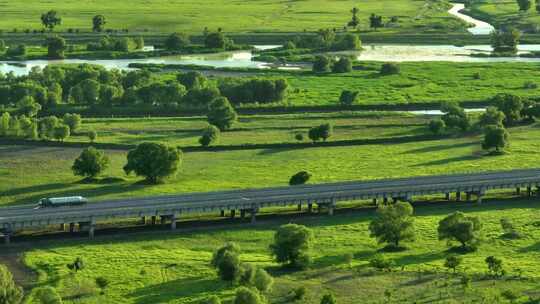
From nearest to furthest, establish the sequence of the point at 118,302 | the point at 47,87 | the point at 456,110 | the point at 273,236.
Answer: the point at 118,302 < the point at 273,236 < the point at 456,110 < the point at 47,87

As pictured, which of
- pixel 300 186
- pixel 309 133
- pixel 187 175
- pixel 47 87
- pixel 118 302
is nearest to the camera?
pixel 118 302

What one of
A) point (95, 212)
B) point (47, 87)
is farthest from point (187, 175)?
point (47, 87)

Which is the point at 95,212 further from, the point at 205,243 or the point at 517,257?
the point at 517,257

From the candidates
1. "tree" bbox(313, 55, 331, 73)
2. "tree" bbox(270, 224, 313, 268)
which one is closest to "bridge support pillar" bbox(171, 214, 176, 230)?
"tree" bbox(270, 224, 313, 268)

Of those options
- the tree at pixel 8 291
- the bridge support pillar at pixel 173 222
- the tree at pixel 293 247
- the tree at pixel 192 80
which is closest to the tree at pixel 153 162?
the bridge support pillar at pixel 173 222

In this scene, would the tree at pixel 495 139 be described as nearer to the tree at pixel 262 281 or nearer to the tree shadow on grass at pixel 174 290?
the tree shadow on grass at pixel 174 290

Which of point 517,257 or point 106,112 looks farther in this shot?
point 106,112

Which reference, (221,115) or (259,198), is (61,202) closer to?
(259,198)
